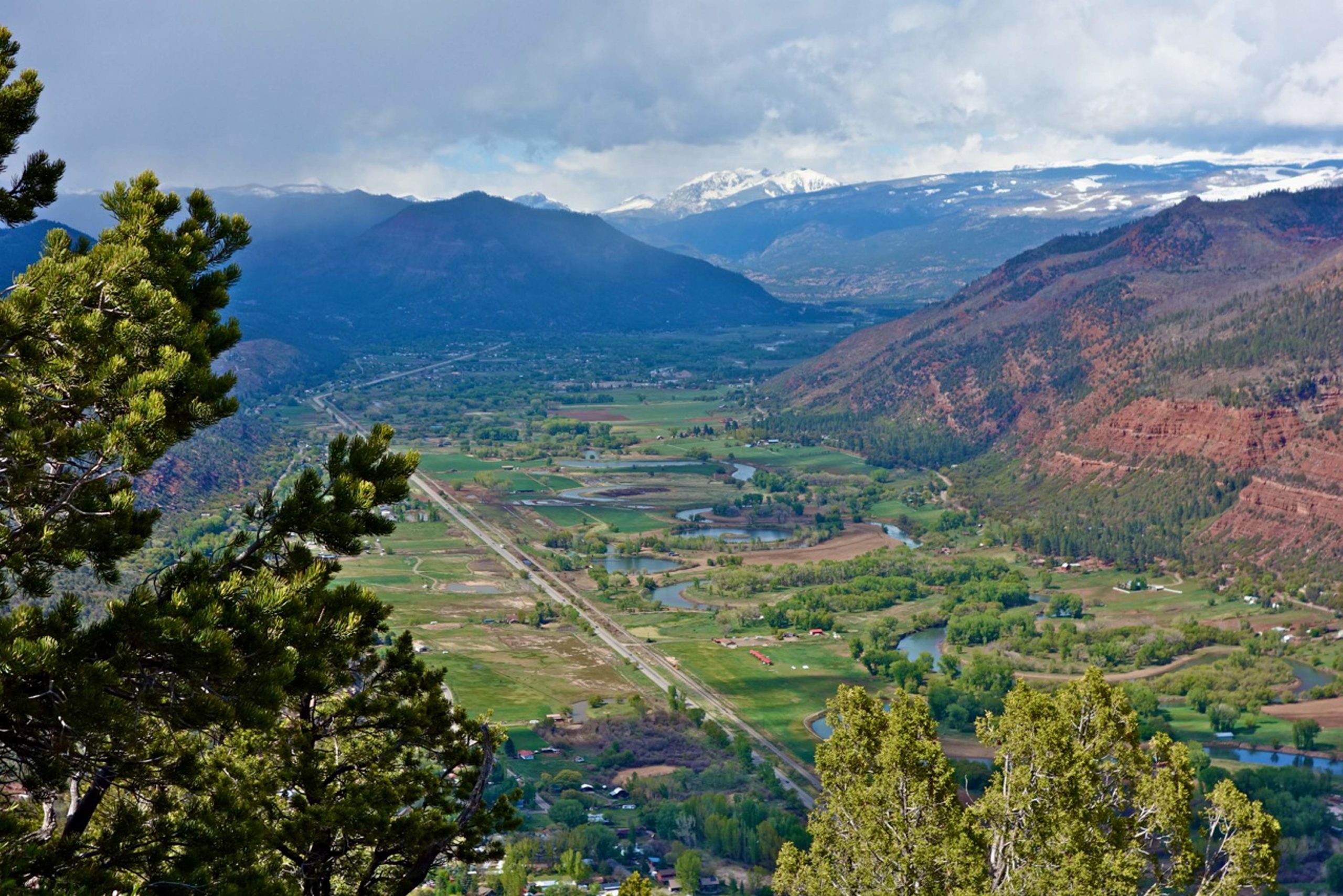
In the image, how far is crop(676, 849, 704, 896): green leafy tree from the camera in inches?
2358

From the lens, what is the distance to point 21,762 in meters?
14.5

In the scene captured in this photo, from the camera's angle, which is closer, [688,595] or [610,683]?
[610,683]

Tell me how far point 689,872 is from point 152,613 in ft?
162

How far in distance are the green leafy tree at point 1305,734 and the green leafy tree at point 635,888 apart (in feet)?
240

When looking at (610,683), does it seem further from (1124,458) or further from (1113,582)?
(1124,458)

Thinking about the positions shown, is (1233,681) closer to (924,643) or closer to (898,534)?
(924,643)

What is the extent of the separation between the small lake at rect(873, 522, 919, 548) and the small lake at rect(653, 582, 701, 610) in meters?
29.4

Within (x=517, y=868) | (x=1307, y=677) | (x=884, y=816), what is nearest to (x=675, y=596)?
(x=1307, y=677)

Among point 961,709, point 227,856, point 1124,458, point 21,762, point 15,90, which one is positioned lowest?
point 961,709

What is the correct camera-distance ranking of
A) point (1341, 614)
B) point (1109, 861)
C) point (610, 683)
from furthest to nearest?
point (1341, 614)
point (610, 683)
point (1109, 861)

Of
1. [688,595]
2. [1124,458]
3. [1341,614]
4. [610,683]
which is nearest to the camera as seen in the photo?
[610,683]

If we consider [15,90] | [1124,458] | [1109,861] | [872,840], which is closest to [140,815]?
[15,90]

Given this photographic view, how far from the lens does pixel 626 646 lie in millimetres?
104438

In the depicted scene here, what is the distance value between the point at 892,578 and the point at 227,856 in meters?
115
